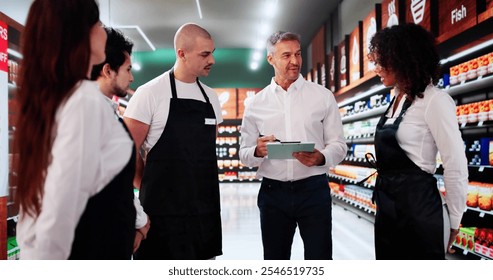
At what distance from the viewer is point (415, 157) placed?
1664mm

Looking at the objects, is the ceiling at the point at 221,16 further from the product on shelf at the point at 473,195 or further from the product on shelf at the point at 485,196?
the product on shelf at the point at 485,196

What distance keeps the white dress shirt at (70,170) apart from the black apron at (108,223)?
0.20 ft

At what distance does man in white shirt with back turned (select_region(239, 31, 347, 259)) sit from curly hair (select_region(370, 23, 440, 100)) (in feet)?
1.88

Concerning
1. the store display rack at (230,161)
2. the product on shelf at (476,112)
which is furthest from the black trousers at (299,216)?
the store display rack at (230,161)

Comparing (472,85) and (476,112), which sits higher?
(472,85)

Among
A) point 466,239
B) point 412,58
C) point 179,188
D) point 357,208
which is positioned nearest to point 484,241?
point 466,239

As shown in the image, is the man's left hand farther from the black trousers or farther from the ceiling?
the ceiling

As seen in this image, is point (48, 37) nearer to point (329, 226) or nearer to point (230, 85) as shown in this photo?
point (329, 226)

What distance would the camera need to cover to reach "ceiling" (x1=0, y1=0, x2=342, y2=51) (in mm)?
8773

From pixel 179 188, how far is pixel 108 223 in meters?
0.83

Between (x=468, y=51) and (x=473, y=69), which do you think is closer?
(x=473, y=69)

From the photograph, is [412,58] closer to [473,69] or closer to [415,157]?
[415,157]

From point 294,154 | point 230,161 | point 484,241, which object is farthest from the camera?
point 230,161
